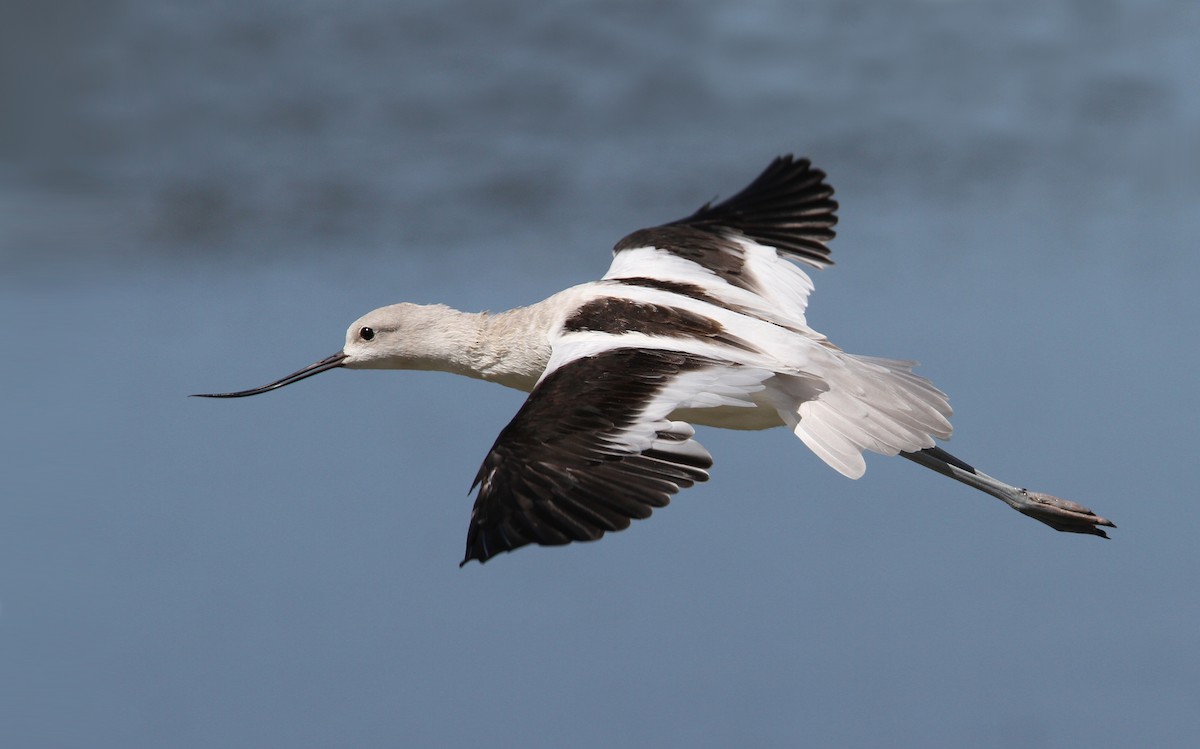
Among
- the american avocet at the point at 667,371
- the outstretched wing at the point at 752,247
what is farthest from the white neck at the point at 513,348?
the outstretched wing at the point at 752,247

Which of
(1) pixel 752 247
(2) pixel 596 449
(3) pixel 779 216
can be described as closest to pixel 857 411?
(2) pixel 596 449

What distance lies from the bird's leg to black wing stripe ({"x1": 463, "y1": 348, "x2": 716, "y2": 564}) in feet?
6.03

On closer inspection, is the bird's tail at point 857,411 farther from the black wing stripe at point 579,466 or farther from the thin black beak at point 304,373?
the thin black beak at point 304,373

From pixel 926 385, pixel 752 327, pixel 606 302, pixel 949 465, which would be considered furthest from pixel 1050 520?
pixel 606 302

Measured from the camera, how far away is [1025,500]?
739 cm

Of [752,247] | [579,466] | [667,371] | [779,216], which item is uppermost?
[779,216]

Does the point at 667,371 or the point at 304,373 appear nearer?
the point at 667,371

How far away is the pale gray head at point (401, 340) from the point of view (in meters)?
7.31

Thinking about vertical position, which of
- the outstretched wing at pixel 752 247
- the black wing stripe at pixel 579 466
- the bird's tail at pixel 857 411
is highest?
the outstretched wing at pixel 752 247

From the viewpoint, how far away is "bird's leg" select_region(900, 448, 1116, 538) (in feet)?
24.1

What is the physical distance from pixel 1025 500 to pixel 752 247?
5.71 feet

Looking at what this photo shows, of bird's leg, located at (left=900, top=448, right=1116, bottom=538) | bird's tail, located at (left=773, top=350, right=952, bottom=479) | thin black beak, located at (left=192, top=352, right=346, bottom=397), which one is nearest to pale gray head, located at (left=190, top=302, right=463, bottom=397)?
thin black beak, located at (left=192, top=352, right=346, bottom=397)

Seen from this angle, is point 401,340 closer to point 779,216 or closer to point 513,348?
point 513,348

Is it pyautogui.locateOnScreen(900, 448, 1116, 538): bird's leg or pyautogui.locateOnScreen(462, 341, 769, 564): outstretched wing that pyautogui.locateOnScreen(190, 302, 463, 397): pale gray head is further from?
pyautogui.locateOnScreen(900, 448, 1116, 538): bird's leg
